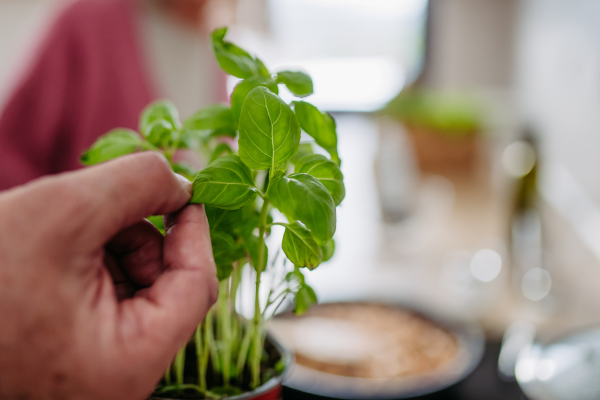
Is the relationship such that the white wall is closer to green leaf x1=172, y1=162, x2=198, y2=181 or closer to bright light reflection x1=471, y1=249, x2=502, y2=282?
bright light reflection x1=471, y1=249, x2=502, y2=282

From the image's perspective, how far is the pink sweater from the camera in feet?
3.85

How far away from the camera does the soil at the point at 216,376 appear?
0.37 m

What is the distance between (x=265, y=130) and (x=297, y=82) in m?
0.08

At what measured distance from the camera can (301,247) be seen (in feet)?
1.04

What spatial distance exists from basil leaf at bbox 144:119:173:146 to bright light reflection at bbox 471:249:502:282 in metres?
0.94

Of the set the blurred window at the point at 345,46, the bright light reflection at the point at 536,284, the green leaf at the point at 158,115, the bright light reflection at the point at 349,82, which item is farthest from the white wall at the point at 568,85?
the bright light reflection at the point at 349,82

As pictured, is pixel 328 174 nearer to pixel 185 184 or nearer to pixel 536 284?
pixel 185 184

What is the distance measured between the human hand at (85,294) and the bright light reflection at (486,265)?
99cm

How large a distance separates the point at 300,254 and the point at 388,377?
1.67ft

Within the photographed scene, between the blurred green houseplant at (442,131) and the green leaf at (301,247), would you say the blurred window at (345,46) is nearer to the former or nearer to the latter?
the blurred green houseplant at (442,131)

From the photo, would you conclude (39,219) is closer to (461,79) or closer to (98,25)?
(98,25)

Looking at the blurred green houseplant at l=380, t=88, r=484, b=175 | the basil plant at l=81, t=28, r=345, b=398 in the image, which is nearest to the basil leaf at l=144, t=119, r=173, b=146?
the basil plant at l=81, t=28, r=345, b=398

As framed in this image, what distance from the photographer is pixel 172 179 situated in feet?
0.92

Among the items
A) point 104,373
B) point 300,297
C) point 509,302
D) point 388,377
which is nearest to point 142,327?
point 104,373
